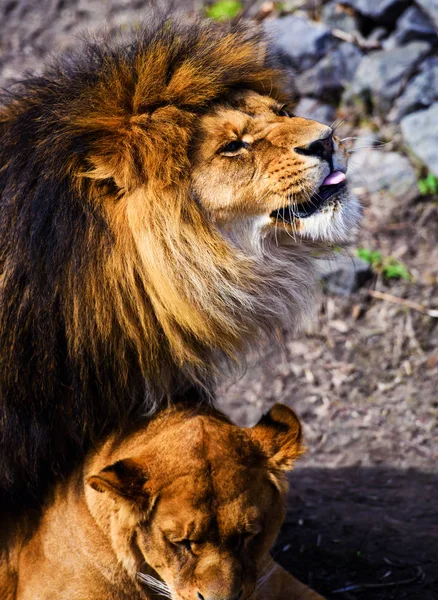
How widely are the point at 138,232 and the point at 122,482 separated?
676mm

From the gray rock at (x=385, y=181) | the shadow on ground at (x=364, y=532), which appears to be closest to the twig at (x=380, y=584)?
the shadow on ground at (x=364, y=532)

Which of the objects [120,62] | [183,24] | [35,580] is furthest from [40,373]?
[183,24]

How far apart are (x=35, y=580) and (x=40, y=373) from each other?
0.59m

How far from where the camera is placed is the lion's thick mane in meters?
2.59

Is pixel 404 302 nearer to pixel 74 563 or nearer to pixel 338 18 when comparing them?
pixel 338 18

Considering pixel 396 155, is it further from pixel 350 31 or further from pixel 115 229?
pixel 115 229

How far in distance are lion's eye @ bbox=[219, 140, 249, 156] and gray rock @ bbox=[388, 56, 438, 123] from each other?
257 cm

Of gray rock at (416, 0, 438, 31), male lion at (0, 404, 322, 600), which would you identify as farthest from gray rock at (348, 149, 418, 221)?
male lion at (0, 404, 322, 600)

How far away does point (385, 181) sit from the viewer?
4.88 meters

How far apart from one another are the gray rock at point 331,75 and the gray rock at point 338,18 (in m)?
0.19

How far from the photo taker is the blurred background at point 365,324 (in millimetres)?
3461

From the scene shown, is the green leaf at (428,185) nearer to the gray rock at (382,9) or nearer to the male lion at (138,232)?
the gray rock at (382,9)

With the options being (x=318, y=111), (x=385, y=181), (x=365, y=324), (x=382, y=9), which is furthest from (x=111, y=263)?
(x=382, y=9)

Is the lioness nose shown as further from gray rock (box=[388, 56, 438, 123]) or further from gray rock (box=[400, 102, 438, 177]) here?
gray rock (box=[388, 56, 438, 123])
